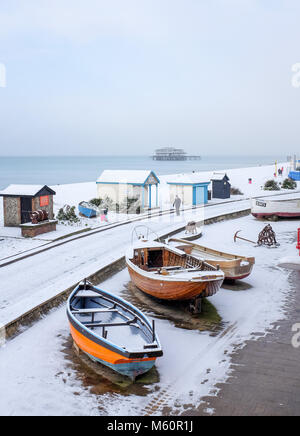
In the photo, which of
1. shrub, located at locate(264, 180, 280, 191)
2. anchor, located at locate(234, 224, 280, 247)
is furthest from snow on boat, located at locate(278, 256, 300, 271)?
shrub, located at locate(264, 180, 280, 191)

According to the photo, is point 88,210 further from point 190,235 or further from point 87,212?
point 190,235

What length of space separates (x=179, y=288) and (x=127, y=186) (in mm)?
23472

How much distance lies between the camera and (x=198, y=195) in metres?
38.4

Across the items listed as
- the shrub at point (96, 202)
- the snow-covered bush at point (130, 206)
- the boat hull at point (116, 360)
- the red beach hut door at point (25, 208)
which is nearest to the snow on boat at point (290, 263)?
the boat hull at point (116, 360)

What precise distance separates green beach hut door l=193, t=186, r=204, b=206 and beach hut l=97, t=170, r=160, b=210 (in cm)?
367

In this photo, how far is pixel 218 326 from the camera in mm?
12438

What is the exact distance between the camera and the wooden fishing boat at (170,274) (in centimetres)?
1240

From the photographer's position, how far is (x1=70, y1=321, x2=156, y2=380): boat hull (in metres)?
9.00

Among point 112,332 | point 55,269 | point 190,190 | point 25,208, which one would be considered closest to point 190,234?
point 55,269
